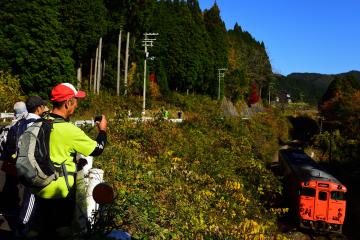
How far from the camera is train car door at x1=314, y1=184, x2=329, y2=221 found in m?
19.8

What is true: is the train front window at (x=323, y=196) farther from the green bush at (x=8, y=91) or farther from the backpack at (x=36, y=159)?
the backpack at (x=36, y=159)

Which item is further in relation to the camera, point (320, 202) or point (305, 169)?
point (305, 169)

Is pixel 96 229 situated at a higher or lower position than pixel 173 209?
higher

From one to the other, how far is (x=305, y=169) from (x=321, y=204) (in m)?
2.60

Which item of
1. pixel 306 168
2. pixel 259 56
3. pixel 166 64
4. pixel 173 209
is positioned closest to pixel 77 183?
pixel 173 209

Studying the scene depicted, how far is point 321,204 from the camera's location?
65.3ft

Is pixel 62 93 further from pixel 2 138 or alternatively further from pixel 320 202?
pixel 320 202

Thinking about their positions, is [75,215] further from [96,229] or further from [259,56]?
[259,56]

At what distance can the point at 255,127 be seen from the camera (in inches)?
1719

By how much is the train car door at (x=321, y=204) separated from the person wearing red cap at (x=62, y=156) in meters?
17.8

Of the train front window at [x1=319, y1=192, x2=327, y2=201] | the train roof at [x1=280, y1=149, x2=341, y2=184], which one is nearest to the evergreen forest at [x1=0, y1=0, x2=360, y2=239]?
the train front window at [x1=319, y1=192, x2=327, y2=201]

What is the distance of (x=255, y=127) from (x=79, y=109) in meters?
21.5

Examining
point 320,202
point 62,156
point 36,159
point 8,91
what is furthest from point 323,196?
point 36,159

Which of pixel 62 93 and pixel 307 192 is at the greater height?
pixel 62 93
